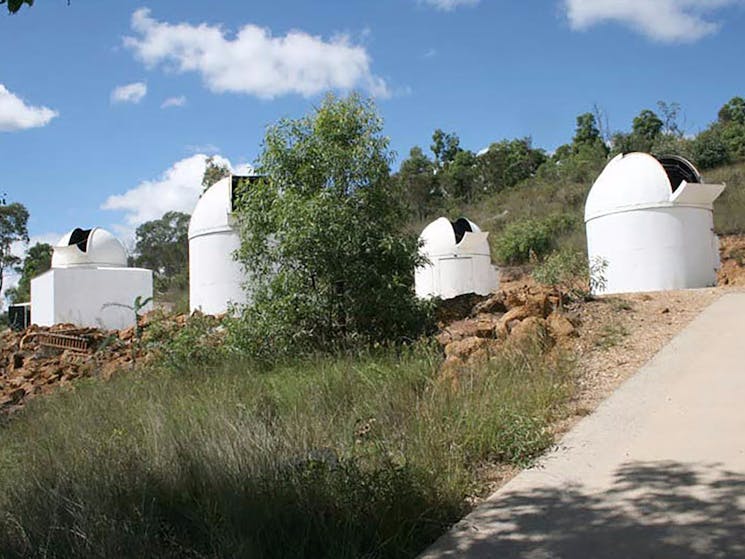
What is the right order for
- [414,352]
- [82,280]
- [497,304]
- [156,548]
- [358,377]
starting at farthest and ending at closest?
[82,280] < [497,304] < [414,352] < [358,377] < [156,548]

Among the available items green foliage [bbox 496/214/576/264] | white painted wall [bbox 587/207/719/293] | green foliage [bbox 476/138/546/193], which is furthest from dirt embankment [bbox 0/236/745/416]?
green foliage [bbox 476/138/546/193]

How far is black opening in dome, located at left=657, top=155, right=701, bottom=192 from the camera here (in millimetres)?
16641

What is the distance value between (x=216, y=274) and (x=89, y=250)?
880 centimetres

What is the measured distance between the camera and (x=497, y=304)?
407 inches

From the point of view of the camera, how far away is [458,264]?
22672 mm

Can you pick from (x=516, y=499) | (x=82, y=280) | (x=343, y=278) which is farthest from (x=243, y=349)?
(x=82, y=280)

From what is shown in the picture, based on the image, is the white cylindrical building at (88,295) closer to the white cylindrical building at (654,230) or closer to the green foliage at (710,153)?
the white cylindrical building at (654,230)

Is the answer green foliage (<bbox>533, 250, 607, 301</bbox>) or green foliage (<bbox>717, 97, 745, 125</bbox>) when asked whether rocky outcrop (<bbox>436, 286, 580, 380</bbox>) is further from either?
green foliage (<bbox>717, 97, 745, 125</bbox>)

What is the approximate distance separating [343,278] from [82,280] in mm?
12903

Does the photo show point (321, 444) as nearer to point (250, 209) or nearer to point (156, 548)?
point (156, 548)

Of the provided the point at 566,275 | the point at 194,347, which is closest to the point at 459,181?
the point at 566,275

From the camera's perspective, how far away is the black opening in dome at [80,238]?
73.7 feet

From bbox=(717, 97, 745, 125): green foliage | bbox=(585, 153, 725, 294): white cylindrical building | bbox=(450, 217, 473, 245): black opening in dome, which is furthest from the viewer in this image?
bbox=(717, 97, 745, 125): green foliage

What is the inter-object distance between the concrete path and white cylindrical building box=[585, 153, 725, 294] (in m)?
9.60
